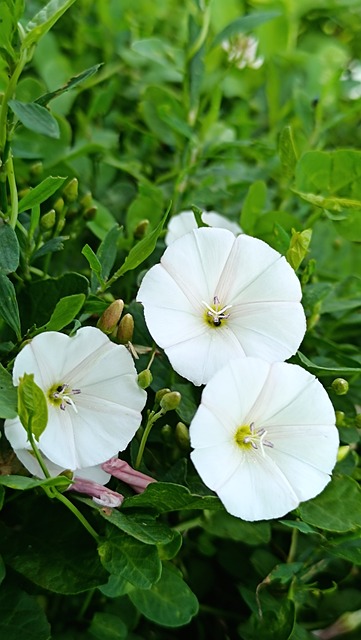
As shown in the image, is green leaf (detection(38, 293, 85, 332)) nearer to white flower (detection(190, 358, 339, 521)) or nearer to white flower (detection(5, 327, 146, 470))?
white flower (detection(5, 327, 146, 470))

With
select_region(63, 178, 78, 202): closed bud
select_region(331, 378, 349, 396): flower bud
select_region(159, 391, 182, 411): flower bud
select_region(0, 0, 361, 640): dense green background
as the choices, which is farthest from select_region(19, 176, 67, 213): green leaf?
select_region(331, 378, 349, 396): flower bud

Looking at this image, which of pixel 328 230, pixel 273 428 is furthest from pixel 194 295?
pixel 328 230

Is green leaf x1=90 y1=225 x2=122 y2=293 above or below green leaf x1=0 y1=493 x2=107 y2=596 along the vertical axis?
above

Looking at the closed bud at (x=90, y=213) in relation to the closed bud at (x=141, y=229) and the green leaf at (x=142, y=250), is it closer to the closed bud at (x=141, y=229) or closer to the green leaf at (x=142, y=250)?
the closed bud at (x=141, y=229)

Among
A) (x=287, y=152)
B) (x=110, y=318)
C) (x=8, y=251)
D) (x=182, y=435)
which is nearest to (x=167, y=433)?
(x=182, y=435)

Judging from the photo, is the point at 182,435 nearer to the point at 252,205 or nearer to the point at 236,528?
the point at 236,528

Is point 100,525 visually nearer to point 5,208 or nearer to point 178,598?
point 178,598
